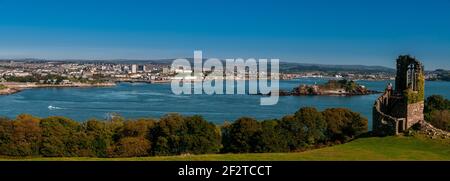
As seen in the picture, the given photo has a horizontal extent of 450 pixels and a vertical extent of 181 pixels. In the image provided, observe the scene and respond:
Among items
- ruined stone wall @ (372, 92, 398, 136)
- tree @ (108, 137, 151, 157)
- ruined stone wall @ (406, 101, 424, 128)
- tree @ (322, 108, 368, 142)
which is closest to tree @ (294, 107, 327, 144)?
tree @ (322, 108, 368, 142)

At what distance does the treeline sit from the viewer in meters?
19.4

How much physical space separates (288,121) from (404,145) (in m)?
9.22

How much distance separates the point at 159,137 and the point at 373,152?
10.1 m

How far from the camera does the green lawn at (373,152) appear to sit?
33.6ft

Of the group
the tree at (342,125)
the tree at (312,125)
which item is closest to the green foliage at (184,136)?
the tree at (312,125)

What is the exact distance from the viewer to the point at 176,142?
19.5 metres

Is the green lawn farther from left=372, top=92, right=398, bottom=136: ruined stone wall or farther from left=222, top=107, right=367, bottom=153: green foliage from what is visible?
left=222, top=107, right=367, bottom=153: green foliage

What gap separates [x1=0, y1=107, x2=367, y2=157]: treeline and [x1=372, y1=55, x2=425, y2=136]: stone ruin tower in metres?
4.92

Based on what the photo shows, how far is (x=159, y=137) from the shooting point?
19953mm

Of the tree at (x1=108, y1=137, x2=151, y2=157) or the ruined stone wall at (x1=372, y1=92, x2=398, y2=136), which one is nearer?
the ruined stone wall at (x1=372, y1=92, x2=398, y2=136)
